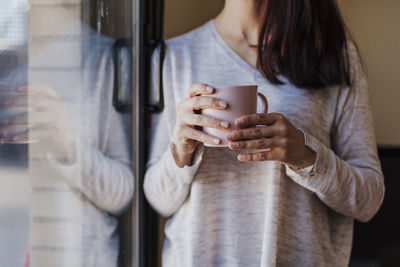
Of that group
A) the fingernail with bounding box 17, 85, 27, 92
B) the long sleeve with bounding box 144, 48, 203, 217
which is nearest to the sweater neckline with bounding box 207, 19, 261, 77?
the long sleeve with bounding box 144, 48, 203, 217

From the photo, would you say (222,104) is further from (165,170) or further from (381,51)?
(381,51)

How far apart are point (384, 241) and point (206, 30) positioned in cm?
129

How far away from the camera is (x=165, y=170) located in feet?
2.80

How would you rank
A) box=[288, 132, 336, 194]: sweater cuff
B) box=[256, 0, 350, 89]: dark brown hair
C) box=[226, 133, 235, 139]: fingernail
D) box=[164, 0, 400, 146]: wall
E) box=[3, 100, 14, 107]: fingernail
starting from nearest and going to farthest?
box=[3, 100, 14, 107]: fingernail, box=[226, 133, 235, 139]: fingernail, box=[288, 132, 336, 194]: sweater cuff, box=[256, 0, 350, 89]: dark brown hair, box=[164, 0, 400, 146]: wall

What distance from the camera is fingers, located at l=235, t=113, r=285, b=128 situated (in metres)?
0.65

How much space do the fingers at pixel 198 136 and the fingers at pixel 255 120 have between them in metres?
0.04

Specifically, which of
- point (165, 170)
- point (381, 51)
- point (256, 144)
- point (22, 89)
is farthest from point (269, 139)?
point (381, 51)

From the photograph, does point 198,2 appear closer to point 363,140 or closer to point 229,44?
point 229,44

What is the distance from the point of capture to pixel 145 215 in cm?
98

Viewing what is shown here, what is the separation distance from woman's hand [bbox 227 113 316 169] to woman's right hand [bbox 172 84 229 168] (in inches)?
1.0

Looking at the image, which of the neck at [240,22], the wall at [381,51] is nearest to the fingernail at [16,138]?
the neck at [240,22]

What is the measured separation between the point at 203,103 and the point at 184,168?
0.17 metres

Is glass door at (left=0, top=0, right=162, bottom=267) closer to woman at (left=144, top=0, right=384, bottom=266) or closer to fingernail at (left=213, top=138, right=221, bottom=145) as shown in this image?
woman at (left=144, top=0, right=384, bottom=266)

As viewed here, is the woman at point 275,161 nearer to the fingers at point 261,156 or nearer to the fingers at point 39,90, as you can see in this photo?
the fingers at point 261,156
